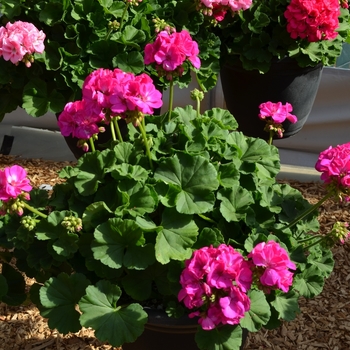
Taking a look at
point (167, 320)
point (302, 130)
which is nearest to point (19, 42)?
point (167, 320)

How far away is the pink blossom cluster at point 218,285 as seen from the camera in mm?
1235

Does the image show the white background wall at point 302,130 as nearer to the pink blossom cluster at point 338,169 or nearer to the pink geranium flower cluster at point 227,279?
the pink blossom cluster at point 338,169

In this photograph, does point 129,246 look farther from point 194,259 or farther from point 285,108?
point 285,108

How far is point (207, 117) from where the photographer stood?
172 centimetres

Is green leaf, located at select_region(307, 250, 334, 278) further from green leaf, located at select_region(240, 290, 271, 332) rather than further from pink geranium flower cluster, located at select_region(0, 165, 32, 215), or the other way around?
pink geranium flower cluster, located at select_region(0, 165, 32, 215)

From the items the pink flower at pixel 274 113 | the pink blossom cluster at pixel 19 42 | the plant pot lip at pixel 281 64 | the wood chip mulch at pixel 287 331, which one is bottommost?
the wood chip mulch at pixel 287 331

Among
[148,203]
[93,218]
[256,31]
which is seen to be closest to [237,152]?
[148,203]

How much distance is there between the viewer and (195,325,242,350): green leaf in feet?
4.46

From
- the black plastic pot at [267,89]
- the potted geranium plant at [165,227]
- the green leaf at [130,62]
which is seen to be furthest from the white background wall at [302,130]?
the potted geranium plant at [165,227]

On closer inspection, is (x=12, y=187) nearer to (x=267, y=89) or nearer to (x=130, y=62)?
(x=130, y=62)

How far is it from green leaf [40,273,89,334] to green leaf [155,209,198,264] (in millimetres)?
225

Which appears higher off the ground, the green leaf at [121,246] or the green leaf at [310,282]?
the green leaf at [121,246]

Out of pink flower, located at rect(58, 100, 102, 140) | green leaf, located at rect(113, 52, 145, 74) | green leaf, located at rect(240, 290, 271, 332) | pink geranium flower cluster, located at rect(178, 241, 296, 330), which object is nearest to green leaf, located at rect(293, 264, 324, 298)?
green leaf, located at rect(240, 290, 271, 332)

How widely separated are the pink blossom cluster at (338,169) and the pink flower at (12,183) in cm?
68
